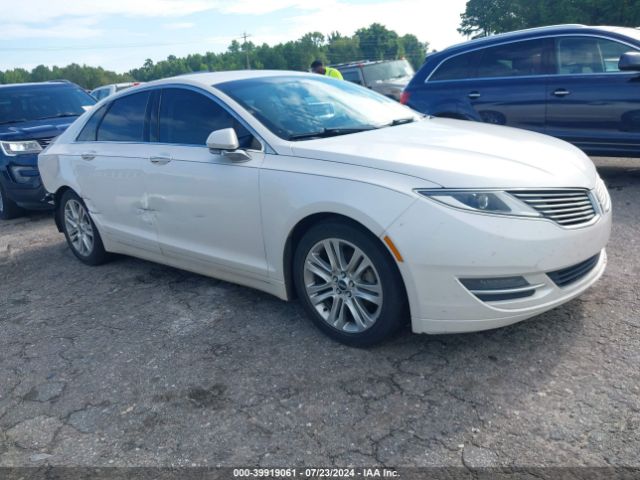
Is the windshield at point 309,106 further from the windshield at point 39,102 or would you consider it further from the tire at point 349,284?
the windshield at point 39,102

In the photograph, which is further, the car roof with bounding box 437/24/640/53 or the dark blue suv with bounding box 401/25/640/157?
the car roof with bounding box 437/24/640/53

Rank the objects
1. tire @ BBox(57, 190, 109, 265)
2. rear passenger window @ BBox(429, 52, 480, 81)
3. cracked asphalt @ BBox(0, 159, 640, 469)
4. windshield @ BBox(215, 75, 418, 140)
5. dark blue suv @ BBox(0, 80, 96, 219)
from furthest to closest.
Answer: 1. dark blue suv @ BBox(0, 80, 96, 219)
2. rear passenger window @ BBox(429, 52, 480, 81)
3. tire @ BBox(57, 190, 109, 265)
4. windshield @ BBox(215, 75, 418, 140)
5. cracked asphalt @ BBox(0, 159, 640, 469)

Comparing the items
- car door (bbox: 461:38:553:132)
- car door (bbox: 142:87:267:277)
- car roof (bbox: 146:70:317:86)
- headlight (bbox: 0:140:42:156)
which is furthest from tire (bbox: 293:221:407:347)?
headlight (bbox: 0:140:42:156)

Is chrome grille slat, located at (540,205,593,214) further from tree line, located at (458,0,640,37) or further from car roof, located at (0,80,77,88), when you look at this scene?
tree line, located at (458,0,640,37)

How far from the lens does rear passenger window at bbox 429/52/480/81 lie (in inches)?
293

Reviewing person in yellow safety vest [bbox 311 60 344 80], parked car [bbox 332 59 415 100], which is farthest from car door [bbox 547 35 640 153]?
parked car [bbox 332 59 415 100]

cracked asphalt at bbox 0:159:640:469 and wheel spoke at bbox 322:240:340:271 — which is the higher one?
wheel spoke at bbox 322:240:340:271

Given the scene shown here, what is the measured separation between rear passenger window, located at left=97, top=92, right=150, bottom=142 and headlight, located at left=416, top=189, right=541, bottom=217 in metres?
2.69

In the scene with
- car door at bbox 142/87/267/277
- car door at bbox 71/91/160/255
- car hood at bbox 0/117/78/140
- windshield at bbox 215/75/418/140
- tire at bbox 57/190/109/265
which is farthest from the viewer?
car hood at bbox 0/117/78/140

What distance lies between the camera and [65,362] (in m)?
3.72

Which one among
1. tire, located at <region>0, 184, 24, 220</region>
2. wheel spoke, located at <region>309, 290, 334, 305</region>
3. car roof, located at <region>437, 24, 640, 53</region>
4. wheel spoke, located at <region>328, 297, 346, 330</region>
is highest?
car roof, located at <region>437, 24, 640, 53</region>

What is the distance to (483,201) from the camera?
9.82ft

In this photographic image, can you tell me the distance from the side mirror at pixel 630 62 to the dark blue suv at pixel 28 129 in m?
6.43

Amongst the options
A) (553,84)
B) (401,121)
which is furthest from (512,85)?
(401,121)
